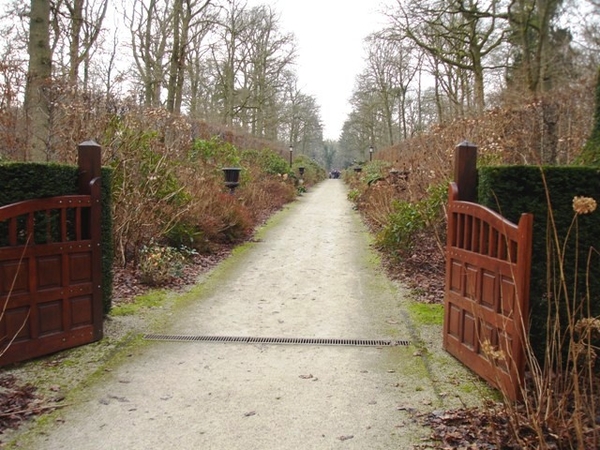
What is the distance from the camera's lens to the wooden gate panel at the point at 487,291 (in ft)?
10.5

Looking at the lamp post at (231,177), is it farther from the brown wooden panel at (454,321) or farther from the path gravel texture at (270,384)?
the brown wooden panel at (454,321)

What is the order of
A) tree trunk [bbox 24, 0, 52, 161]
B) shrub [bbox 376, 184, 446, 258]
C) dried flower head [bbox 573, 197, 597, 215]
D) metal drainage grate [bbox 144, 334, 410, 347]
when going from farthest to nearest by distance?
tree trunk [bbox 24, 0, 52, 161], shrub [bbox 376, 184, 446, 258], metal drainage grate [bbox 144, 334, 410, 347], dried flower head [bbox 573, 197, 597, 215]

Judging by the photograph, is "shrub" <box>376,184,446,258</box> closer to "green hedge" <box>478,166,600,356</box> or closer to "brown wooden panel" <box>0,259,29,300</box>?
"green hedge" <box>478,166,600,356</box>

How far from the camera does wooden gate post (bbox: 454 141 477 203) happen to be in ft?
14.4

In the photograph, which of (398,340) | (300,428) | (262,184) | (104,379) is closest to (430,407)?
(300,428)

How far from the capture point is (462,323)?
13.7 ft

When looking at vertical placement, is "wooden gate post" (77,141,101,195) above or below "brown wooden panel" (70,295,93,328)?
above

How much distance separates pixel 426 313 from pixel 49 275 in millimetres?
3752

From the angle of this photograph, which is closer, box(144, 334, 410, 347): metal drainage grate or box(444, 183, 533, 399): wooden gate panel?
box(444, 183, 533, 399): wooden gate panel

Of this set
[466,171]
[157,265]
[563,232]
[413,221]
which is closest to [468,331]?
[563,232]

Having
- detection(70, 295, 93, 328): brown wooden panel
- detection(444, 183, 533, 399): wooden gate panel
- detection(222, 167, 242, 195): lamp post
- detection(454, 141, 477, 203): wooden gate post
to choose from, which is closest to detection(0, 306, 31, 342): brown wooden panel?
detection(70, 295, 93, 328): brown wooden panel

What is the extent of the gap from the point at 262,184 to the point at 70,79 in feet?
30.9

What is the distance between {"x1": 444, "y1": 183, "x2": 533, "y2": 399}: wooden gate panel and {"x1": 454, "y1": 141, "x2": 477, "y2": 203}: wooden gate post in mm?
86

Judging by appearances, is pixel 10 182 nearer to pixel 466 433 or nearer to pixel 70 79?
pixel 466 433
